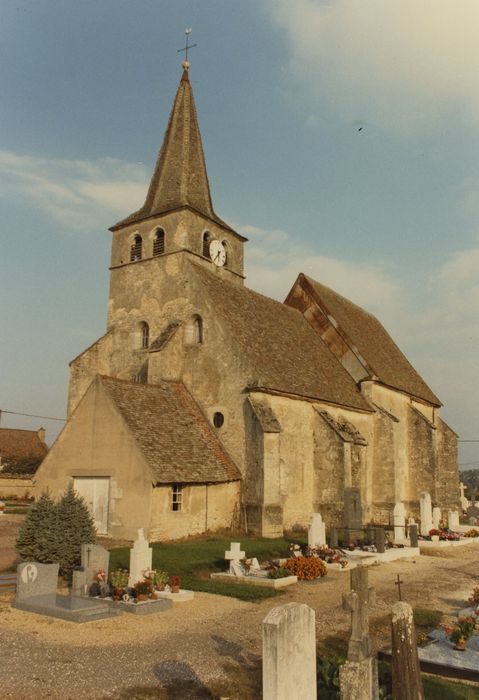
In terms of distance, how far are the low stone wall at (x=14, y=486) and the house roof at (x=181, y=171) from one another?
80.0 feet

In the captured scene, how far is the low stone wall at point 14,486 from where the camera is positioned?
142 ft

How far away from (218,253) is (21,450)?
3292 cm

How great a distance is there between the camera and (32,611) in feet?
35.7

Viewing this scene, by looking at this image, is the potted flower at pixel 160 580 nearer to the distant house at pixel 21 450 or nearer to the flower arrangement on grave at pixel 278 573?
the flower arrangement on grave at pixel 278 573

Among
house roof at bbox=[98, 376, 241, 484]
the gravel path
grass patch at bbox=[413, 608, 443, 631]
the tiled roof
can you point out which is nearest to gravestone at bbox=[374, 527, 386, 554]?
the tiled roof

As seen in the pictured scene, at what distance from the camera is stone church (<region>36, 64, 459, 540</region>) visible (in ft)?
65.1

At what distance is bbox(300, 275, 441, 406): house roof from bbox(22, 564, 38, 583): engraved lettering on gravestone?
72.0ft

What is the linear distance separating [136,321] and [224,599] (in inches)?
659

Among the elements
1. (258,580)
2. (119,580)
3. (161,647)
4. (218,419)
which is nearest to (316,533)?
(258,580)

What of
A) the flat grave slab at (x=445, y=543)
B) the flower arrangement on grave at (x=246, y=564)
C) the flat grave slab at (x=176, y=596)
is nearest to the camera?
the flat grave slab at (x=176, y=596)

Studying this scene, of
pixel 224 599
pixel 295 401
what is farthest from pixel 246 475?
pixel 224 599

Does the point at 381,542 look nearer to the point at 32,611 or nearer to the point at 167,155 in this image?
the point at 32,611

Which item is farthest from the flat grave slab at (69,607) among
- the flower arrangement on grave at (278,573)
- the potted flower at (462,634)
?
the potted flower at (462,634)

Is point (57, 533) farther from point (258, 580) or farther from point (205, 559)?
point (258, 580)
